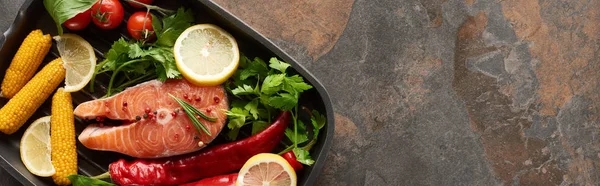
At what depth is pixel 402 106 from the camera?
3.73m

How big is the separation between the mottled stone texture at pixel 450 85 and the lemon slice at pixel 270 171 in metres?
0.51

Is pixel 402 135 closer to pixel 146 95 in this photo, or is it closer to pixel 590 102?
pixel 590 102

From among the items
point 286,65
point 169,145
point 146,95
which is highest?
point 286,65

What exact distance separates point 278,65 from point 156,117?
757mm

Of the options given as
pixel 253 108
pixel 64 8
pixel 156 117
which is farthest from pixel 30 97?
pixel 253 108

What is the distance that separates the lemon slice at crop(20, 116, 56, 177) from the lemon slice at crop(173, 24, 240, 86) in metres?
0.87

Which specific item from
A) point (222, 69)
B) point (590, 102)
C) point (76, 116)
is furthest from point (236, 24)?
point (590, 102)

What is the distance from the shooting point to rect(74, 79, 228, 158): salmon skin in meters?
3.42

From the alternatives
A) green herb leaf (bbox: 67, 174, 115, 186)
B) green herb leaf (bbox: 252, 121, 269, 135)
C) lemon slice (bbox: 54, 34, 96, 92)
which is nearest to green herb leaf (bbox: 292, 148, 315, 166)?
green herb leaf (bbox: 252, 121, 269, 135)

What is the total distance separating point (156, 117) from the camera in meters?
3.45

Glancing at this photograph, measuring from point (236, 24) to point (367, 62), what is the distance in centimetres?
87

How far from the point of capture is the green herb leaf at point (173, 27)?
11.1ft

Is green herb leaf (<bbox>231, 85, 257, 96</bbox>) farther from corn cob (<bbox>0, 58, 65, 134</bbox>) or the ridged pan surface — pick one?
corn cob (<bbox>0, 58, 65, 134</bbox>)

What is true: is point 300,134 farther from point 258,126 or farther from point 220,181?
point 220,181
